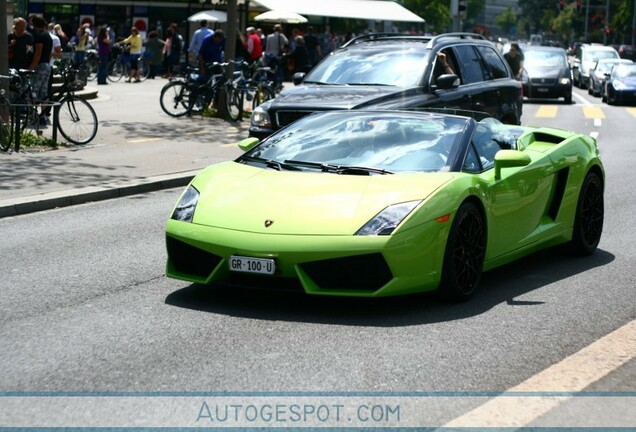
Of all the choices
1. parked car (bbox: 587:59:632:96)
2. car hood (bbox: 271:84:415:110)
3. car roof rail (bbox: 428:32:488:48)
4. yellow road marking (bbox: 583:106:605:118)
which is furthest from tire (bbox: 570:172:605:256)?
parked car (bbox: 587:59:632:96)

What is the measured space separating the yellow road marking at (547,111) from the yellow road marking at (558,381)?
24999 millimetres

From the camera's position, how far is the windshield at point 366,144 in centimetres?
821

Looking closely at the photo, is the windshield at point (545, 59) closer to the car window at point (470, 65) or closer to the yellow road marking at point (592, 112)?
the yellow road marking at point (592, 112)

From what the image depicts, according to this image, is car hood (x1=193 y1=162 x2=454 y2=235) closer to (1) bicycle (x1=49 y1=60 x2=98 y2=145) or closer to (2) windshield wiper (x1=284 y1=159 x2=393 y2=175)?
(2) windshield wiper (x1=284 y1=159 x2=393 y2=175)

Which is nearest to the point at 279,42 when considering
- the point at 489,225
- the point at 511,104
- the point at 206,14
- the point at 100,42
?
the point at 100,42

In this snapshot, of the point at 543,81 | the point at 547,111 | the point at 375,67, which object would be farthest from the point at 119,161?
the point at 543,81

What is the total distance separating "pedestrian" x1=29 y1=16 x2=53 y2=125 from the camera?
1906cm

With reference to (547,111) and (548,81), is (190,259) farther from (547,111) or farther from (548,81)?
(548,81)

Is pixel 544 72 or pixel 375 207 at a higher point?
pixel 375 207

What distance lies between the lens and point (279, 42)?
1403 inches

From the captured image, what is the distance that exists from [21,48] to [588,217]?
465 inches

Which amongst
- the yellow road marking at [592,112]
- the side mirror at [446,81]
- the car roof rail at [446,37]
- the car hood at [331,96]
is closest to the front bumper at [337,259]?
the car hood at [331,96]

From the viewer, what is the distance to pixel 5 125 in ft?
54.0

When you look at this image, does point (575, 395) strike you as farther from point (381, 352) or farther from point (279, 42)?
point (279, 42)
